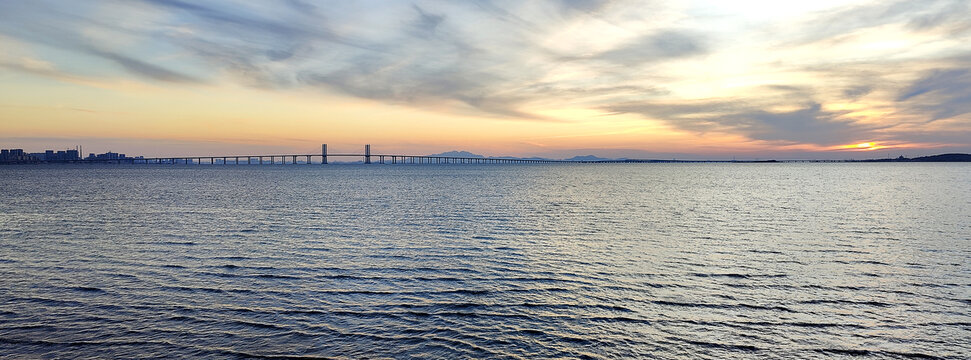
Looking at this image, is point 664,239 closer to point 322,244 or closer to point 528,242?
point 528,242

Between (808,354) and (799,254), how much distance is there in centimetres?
1384

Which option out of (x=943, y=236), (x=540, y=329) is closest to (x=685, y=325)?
(x=540, y=329)

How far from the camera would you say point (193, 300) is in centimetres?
1559

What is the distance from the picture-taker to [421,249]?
993 inches

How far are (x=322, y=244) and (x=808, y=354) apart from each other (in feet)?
70.1

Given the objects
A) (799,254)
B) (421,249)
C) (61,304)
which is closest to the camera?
(61,304)

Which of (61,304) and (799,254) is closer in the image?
(61,304)

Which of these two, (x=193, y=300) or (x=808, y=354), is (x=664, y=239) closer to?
(x=808, y=354)

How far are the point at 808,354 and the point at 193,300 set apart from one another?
1598 cm

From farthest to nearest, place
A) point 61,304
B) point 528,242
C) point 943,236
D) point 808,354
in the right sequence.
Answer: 1. point 943,236
2. point 528,242
3. point 61,304
4. point 808,354

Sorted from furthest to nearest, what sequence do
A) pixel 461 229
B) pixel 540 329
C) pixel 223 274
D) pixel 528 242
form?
pixel 461 229 → pixel 528 242 → pixel 223 274 → pixel 540 329

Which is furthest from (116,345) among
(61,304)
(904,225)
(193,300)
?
(904,225)

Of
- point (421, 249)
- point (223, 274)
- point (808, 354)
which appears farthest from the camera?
point (421, 249)

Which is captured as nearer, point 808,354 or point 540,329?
point 808,354
